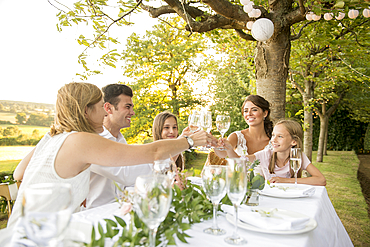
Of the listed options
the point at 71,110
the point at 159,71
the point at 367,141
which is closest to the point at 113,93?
the point at 71,110

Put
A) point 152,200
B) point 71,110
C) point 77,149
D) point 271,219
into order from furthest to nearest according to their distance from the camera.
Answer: point 71,110 < point 77,149 < point 271,219 < point 152,200

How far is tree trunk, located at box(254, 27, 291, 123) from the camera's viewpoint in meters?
4.01

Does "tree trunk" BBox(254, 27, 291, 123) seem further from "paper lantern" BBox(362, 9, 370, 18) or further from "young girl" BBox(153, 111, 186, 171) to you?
"young girl" BBox(153, 111, 186, 171)

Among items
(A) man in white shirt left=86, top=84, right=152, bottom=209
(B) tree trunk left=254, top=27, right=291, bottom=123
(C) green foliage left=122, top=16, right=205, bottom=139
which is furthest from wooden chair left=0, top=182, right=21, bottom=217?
(C) green foliage left=122, top=16, right=205, bottom=139

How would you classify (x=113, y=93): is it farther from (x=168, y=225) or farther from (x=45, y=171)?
(x=168, y=225)

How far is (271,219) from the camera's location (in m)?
1.27

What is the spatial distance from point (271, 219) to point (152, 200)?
0.67 meters

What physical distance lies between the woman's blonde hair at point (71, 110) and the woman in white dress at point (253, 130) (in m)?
2.30

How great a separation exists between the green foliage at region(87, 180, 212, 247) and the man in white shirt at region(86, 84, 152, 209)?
2.06 ft

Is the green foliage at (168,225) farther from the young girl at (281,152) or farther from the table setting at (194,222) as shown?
the young girl at (281,152)

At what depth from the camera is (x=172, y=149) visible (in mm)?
1880

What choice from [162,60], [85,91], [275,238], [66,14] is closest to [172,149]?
[85,91]

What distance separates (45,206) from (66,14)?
3.35 metres

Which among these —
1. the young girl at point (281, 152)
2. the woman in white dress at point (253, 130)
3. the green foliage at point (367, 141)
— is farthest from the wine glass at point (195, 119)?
the green foliage at point (367, 141)
